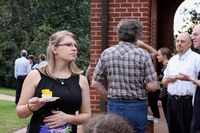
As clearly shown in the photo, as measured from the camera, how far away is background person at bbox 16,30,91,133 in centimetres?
364

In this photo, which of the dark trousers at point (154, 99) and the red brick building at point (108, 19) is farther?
the dark trousers at point (154, 99)

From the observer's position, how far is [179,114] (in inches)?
211

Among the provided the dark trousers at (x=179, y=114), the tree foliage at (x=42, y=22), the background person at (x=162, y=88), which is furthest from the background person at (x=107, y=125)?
the tree foliage at (x=42, y=22)

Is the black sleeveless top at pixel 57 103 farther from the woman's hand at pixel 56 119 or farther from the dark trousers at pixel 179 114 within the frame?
the dark trousers at pixel 179 114

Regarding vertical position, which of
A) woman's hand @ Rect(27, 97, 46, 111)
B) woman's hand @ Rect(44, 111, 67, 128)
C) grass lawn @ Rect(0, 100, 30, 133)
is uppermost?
woman's hand @ Rect(27, 97, 46, 111)

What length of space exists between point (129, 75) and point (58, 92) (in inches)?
47.8

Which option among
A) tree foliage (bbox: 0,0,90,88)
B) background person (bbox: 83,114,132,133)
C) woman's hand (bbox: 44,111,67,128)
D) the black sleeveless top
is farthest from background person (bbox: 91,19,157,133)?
tree foliage (bbox: 0,0,90,88)

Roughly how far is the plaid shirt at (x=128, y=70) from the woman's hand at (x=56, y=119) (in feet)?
3.91

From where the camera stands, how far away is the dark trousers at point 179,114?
5.31m

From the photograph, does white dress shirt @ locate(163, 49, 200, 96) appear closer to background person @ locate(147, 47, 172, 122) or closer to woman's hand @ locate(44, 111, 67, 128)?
background person @ locate(147, 47, 172, 122)

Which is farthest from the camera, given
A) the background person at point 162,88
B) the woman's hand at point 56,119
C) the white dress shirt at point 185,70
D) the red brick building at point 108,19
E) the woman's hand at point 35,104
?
the background person at point 162,88

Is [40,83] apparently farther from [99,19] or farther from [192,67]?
[99,19]

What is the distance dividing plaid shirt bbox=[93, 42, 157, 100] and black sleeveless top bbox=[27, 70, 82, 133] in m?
1.00

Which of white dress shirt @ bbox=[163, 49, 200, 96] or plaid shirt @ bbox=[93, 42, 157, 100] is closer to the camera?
plaid shirt @ bbox=[93, 42, 157, 100]
